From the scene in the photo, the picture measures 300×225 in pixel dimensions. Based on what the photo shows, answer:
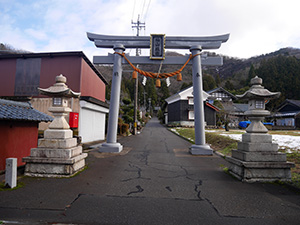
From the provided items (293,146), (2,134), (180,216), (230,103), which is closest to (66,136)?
(2,134)

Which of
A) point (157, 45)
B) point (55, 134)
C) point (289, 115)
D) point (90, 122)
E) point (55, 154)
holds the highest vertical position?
point (157, 45)

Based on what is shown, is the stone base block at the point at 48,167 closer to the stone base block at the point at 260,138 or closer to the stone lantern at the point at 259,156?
the stone lantern at the point at 259,156

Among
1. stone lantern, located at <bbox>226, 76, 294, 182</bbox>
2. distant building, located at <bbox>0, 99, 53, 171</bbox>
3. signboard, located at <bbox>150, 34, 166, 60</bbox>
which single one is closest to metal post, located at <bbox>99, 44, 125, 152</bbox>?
signboard, located at <bbox>150, 34, 166, 60</bbox>

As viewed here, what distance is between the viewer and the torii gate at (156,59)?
9.41 meters

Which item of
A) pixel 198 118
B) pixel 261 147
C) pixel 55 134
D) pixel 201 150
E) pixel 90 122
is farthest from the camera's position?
pixel 90 122

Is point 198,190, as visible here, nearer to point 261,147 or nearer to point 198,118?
point 261,147

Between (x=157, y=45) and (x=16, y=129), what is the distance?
7.45 metres

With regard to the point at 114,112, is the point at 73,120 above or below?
below

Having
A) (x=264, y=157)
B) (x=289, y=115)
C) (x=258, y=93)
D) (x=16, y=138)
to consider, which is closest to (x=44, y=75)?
(x=16, y=138)

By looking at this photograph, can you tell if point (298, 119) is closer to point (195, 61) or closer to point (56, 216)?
point (195, 61)

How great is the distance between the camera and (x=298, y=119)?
31.7 m

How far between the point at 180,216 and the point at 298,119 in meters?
38.3

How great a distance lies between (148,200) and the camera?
12.8ft

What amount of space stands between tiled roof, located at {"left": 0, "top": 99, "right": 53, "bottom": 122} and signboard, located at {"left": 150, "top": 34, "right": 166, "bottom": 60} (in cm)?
606
